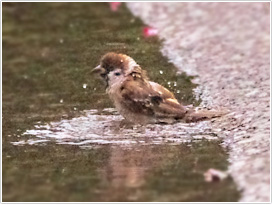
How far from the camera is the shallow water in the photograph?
3.64 m

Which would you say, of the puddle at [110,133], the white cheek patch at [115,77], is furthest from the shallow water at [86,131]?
the white cheek patch at [115,77]

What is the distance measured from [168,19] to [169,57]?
4.02 ft

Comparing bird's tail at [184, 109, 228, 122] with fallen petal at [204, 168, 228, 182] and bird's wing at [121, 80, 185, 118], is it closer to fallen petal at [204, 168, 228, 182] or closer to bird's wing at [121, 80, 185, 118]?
bird's wing at [121, 80, 185, 118]

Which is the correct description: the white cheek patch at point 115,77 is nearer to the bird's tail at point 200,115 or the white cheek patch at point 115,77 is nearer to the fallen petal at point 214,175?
the bird's tail at point 200,115

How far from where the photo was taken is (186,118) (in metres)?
4.66

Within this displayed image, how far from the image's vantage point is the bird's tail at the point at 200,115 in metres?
4.68

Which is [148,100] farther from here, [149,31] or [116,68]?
[149,31]

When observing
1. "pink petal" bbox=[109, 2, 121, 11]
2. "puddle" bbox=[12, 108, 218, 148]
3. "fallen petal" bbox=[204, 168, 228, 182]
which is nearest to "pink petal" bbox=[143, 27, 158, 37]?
"pink petal" bbox=[109, 2, 121, 11]

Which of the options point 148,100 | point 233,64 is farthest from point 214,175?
point 233,64

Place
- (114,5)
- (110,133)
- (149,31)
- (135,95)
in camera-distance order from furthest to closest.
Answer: (114,5), (149,31), (110,133), (135,95)

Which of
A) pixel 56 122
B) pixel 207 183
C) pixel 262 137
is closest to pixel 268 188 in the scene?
pixel 207 183

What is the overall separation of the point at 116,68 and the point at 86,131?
0.47 m

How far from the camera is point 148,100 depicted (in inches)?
179

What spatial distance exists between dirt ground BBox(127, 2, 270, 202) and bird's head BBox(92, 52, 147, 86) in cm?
58
